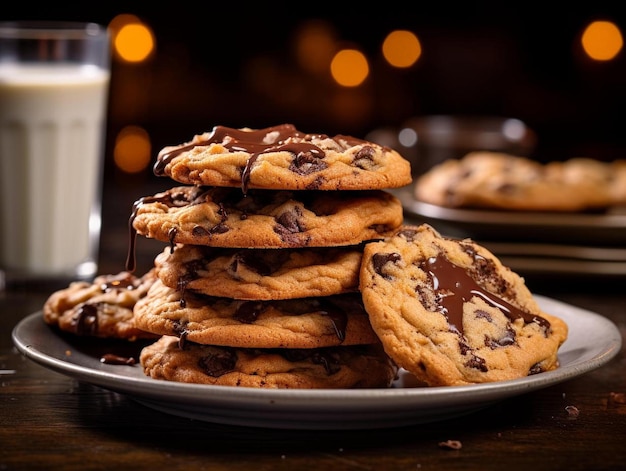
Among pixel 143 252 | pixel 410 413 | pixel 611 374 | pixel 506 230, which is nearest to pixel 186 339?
pixel 410 413

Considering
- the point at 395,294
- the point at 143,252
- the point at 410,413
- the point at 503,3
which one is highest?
the point at 503,3

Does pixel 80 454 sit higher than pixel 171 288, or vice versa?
pixel 171 288

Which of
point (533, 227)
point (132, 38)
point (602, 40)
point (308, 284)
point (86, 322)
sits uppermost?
point (602, 40)

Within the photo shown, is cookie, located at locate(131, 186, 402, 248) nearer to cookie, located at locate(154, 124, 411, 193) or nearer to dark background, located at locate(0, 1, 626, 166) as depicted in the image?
cookie, located at locate(154, 124, 411, 193)

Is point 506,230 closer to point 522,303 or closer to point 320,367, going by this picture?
point 522,303

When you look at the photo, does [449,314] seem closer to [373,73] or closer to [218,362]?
[218,362]

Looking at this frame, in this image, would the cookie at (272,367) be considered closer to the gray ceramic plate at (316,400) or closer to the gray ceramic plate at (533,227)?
the gray ceramic plate at (316,400)

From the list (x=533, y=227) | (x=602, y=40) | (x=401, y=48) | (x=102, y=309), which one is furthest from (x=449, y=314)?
(x=602, y=40)
